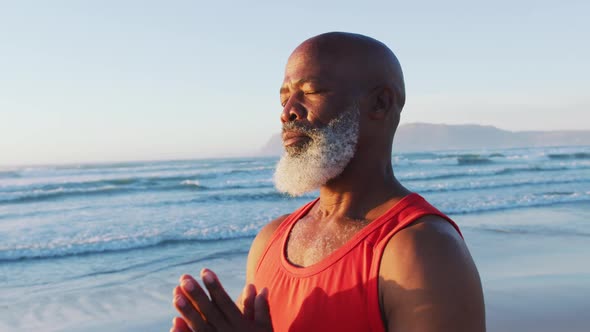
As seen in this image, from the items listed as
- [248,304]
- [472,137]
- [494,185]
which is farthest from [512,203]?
[472,137]

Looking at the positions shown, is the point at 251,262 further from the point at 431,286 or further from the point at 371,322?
the point at 431,286

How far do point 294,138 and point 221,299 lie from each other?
24.4 inches

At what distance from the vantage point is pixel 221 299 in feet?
4.56

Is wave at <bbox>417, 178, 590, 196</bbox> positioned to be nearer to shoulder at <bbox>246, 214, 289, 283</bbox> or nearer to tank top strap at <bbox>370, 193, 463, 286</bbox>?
shoulder at <bbox>246, 214, 289, 283</bbox>

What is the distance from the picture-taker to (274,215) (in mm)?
14008

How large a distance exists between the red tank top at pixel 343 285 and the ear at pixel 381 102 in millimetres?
267

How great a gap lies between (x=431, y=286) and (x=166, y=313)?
5055 mm

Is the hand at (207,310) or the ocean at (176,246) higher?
the hand at (207,310)

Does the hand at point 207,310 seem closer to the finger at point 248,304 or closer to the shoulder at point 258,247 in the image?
the finger at point 248,304

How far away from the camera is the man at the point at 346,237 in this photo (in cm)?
139

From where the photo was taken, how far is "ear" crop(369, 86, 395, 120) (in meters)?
1.76

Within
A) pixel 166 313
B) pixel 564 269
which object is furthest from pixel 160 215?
pixel 564 269

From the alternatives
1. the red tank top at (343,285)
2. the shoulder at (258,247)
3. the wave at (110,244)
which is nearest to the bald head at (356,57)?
the red tank top at (343,285)

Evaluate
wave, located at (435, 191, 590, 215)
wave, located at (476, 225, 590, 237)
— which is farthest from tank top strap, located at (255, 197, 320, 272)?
wave, located at (435, 191, 590, 215)
